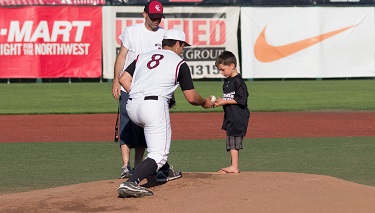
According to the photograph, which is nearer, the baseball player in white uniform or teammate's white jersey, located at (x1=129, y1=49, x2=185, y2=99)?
teammate's white jersey, located at (x1=129, y1=49, x2=185, y2=99)

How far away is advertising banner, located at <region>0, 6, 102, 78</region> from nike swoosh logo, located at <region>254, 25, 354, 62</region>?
5582 millimetres

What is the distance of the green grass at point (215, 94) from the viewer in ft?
72.6

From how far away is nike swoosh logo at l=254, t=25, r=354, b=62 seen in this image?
3123 cm

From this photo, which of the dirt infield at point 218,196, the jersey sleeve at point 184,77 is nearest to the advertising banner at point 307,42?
the dirt infield at point 218,196

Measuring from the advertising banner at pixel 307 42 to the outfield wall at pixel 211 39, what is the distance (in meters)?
0.03

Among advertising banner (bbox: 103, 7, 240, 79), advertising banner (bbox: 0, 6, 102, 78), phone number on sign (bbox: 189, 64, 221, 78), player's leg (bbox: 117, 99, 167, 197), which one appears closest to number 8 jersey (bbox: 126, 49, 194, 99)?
player's leg (bbox: 117, 99, 167, 197)

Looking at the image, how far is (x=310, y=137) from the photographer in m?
15.5

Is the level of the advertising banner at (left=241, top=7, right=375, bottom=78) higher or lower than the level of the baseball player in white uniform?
higher

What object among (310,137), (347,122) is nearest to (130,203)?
(310,137)

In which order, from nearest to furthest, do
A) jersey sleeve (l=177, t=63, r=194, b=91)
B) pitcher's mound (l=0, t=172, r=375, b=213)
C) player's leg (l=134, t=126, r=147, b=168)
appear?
pitcher's mound (l=0, t=172, r=375, b=213) → jersey sleeve (l=177, t=63, r=194, b=91) → player's leg (l=134, t=126, r=147, b=168)

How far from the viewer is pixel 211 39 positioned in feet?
103

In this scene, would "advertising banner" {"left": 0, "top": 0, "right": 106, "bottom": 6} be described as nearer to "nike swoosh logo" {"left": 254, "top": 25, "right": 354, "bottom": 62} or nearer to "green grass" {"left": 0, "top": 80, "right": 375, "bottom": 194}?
"nike swoosh logo" {"left": 254, "top": 25, "right": 354, "bottom": 62}

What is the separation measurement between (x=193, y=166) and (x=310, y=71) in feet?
67.5

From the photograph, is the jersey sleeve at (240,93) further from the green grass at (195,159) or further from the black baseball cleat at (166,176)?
the green grass at (195,159)
